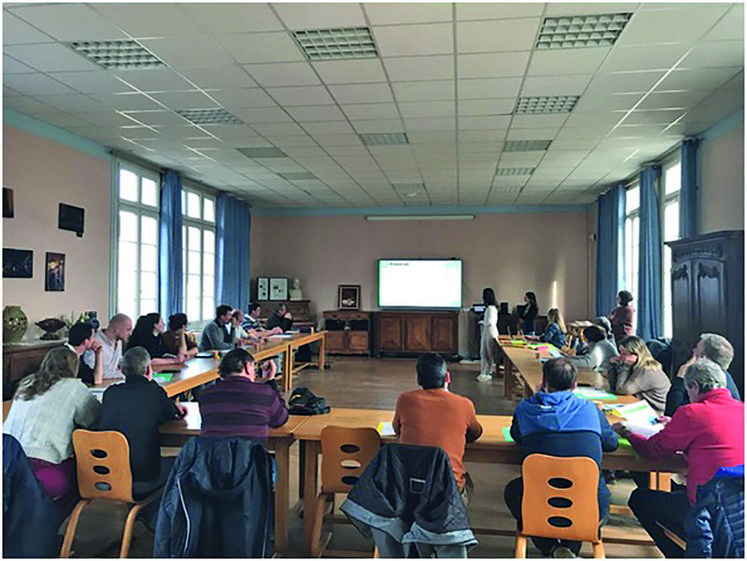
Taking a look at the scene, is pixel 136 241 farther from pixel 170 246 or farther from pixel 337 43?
pixel 337 43

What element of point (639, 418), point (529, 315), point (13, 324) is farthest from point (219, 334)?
point (529, 315)

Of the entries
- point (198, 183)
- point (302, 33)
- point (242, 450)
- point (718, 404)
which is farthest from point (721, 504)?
point (198, 183)

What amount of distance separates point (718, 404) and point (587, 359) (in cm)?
282

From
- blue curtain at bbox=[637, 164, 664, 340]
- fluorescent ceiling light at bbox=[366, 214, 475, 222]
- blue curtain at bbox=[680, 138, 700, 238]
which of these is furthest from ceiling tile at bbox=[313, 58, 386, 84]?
fluorescent ceiling light at bbox=[366, 214, 475, 222]

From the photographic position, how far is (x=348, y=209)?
11836 millimetres

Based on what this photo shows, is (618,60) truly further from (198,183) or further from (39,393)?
(198,183)

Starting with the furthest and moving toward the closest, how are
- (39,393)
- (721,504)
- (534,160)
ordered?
(534,160) < (39,393) < (721,504)

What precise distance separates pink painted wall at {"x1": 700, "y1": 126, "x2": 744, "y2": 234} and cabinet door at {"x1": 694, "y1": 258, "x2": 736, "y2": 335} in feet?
2.26

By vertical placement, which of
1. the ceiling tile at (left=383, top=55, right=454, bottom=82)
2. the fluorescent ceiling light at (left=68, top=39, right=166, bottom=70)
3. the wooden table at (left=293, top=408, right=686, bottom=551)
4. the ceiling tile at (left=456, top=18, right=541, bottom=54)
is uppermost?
the fluorescent ceiling light at (left=68, top=39, right=166, bottom=70)

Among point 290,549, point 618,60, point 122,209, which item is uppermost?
point 618,60

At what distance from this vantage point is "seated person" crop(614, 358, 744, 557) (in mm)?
2340

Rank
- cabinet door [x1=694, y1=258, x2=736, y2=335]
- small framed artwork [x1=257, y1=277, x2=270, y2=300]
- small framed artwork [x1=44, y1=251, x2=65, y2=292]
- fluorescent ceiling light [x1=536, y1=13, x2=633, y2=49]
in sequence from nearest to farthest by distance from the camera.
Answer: fluorescent ceiling light [x1=536, y1=13, x2=633, y2=49] < cabinet door [x1=694, y1=258, x2=736, y2=335] < small framed artwork [x1=44, y1=251, x2=65, y2=292] < small framed artwork [x1=257, y1=277, x2=270, y2=300]

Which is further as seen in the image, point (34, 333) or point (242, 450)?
point (34, 333)

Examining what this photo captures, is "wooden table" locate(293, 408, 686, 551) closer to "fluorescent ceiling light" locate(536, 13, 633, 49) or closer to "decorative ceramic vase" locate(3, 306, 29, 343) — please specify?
"fluorescent ceiling light" locate(536, 13, 633, 49)
